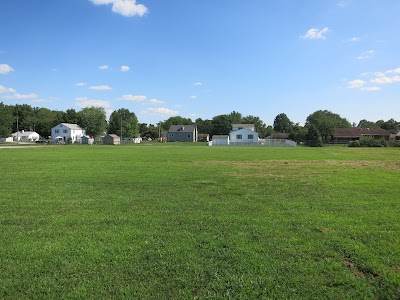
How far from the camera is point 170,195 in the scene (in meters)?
10.5

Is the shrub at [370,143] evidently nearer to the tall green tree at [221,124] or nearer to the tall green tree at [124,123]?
the tall green tree at [221,124]

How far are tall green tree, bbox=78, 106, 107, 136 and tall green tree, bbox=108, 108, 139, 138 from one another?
5985 mm

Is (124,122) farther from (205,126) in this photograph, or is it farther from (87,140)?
(205,126)

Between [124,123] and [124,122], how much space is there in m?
0.46

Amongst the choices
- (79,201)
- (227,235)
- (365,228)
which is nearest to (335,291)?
(227,235)

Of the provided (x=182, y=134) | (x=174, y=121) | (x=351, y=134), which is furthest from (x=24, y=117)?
(x=351, y=134)

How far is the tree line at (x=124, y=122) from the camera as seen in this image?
340 feet

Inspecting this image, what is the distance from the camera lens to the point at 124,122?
12294cm

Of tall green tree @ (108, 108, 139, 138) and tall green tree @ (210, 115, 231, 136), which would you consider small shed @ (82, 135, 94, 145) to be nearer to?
tall green tree @ (108, 108, 139, 138)

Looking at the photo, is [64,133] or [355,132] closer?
[355,132]

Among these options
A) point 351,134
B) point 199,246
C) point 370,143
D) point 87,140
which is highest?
point 351,134

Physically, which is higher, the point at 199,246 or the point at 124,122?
the point at 124,122

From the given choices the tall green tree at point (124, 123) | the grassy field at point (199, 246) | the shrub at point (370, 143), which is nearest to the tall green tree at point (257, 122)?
the tall green tree at point (124, 123)

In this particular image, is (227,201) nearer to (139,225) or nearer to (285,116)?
(139,225)
